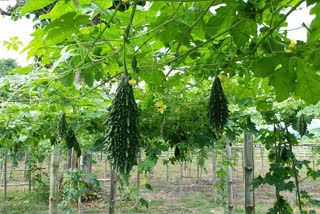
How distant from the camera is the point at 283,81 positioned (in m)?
1.27

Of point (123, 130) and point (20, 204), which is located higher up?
point (123, 130)

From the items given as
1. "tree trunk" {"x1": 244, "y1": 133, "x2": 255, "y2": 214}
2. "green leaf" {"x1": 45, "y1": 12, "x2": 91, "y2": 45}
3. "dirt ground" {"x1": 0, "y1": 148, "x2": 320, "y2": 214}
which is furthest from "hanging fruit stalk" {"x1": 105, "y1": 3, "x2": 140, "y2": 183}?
"dirt ground" {"x1": 0, "y1": 148, "x2": 320, "y2": 214}

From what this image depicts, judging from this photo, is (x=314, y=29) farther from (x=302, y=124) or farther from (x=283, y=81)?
(x=302, y=124)

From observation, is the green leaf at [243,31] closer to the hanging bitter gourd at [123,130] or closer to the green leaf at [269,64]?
the green leaf at [269,64]

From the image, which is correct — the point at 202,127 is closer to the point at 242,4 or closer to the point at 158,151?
the point at 158,151

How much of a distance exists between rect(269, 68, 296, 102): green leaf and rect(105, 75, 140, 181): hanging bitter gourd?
0.70 metres

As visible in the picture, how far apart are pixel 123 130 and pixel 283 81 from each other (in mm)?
803

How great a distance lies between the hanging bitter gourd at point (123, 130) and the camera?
110 centimetres

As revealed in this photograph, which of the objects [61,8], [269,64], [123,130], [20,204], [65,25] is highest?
[61,8]

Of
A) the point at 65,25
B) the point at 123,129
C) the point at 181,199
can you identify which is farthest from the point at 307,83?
the point at 181,199

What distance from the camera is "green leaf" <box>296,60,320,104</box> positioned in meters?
1.21

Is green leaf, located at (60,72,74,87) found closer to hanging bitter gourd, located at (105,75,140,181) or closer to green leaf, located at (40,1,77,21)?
green leaf, located at (40,1,77,21)

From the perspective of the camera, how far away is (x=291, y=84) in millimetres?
1282

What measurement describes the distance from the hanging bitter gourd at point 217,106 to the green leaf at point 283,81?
0.30 m
